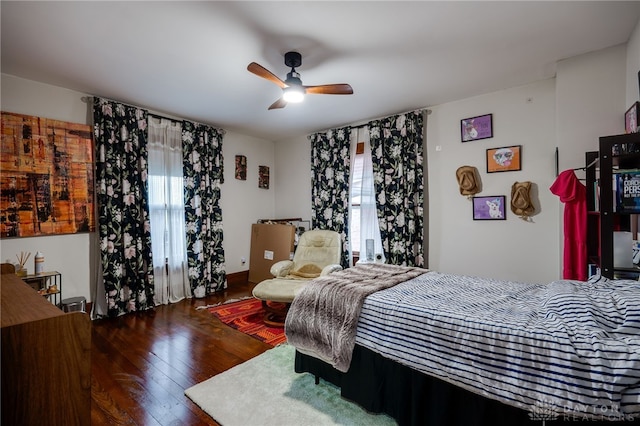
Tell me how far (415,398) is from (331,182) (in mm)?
3403

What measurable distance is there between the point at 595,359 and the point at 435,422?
0.77m

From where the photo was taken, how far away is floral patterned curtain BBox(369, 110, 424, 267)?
12.3ft

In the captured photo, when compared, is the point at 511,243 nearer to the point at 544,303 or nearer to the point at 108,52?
the point at 544,303

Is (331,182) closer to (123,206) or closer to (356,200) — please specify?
(356,200)

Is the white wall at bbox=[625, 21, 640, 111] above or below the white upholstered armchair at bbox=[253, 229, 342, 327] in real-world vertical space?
above

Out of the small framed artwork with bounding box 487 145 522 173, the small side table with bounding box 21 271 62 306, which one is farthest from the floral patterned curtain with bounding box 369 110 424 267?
the small side table with bounding box 21 271 62 306

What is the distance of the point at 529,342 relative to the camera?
3.89 feet

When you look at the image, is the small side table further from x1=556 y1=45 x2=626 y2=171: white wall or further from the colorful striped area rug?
x1=556 y1=45 x2=626 y2=171: white wall

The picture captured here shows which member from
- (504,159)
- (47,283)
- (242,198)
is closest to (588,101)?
(504,159)

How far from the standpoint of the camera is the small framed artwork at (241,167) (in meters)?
4.88

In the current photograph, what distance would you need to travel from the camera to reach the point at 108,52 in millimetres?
2377

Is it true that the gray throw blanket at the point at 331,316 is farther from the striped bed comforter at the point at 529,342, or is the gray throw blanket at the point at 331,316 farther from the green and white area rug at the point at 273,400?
the green and white area rug at the point at 273,400

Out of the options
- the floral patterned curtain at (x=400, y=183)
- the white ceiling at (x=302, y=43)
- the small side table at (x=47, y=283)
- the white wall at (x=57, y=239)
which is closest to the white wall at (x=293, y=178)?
the floral patterned curtain at (x=400, y=183)

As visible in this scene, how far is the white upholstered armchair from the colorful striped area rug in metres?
0.11
